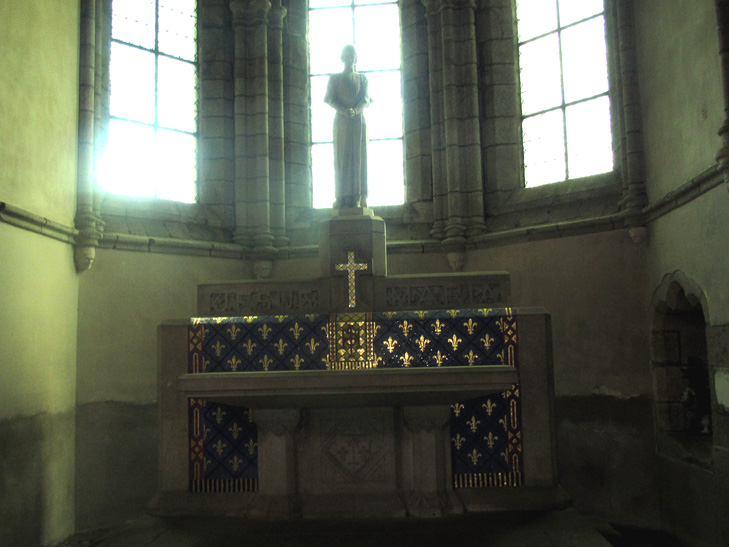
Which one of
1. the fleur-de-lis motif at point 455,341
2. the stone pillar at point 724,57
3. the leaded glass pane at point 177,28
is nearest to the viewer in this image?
the stone pillar at point 724,57

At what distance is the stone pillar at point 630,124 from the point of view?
7934mm

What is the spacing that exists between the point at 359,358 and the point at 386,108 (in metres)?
5.06

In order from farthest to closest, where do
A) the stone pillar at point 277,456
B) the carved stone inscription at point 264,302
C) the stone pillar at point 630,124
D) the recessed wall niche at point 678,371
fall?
the stone pillar at point 630,124
the recessed wall niche at point 678,371
the carved stone inscription at point 264,302
the stone pillar at point 277,456

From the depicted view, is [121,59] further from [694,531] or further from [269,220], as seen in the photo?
[694,531]

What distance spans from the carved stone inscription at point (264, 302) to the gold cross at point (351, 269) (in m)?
0.32

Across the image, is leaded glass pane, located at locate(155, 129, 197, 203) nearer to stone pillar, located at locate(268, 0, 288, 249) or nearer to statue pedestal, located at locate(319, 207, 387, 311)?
stone pillar, located at locate(268, 0, 288, 249)

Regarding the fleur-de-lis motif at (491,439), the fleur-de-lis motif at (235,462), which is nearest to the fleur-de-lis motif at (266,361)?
the fleur-de-lis motif at (235,462)

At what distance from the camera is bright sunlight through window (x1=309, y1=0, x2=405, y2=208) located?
33.6 feet

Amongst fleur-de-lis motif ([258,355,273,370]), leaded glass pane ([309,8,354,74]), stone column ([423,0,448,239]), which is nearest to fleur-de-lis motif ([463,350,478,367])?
fleur-de-lis motif ([258,355,273,370])

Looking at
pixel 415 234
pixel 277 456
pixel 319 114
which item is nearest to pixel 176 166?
pixel 319 114

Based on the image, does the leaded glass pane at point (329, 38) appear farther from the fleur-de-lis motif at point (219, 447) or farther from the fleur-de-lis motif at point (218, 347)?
the fleur-de-lis motif at point (219, 447)

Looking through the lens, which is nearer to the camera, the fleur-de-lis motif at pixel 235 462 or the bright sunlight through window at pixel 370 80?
the fleur-de-lis motif at pixel 235 462

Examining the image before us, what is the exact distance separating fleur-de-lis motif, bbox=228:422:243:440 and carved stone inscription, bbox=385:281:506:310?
5.67 ft

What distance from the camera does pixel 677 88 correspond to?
6961 millimetres
